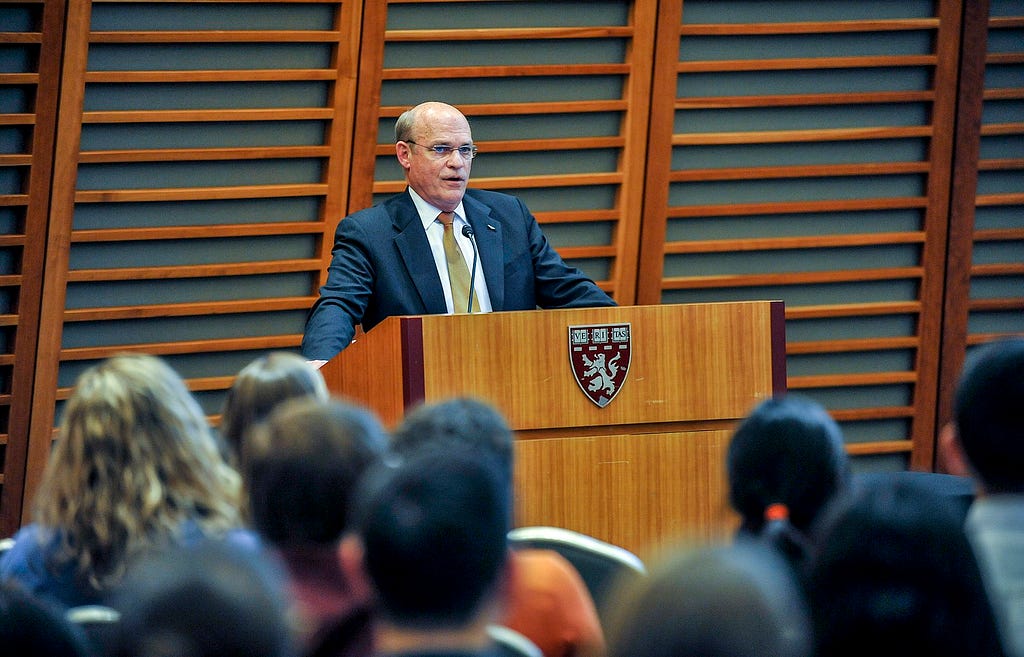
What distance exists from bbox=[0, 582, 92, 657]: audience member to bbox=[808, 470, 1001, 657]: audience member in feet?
2.24

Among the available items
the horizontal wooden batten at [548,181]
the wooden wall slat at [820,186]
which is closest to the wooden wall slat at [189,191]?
the horizontal wooden batten at [548,181]

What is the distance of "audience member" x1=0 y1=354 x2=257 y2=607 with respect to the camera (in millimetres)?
1774

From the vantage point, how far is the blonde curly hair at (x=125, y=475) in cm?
177

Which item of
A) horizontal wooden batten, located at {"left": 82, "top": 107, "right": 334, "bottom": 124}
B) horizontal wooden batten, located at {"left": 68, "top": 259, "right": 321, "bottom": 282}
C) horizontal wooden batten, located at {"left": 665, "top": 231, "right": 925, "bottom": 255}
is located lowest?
horizontal wooden batten, located at {"left": 68, "top": 259, "right": 321, "bottom": 282}

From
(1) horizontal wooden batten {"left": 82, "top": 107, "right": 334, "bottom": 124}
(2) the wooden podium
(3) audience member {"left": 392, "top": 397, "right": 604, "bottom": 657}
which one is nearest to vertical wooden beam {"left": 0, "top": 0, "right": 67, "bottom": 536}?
(1) horizontal wooden batten {"left": 82, "top": 107, "right": 334, "bottom": 124}

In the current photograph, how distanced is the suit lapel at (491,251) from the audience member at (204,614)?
2.90 metres

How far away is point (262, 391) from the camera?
81.1 inches

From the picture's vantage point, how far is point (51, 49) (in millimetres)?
4281

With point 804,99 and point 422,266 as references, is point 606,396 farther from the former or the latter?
point 804,99

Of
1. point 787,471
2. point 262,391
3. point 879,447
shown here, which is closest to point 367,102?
point 879,447

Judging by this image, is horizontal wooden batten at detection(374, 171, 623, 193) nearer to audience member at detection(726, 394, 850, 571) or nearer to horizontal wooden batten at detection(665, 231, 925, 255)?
horizontal wooden batten at detection(665, 231, 925, 255)

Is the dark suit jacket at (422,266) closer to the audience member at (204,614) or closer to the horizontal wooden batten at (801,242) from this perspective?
the horizontal wooden batten at (801,242)

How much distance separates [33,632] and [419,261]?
2.79 meters

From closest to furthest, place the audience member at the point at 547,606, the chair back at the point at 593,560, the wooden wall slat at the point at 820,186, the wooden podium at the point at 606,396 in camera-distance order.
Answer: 1. the audience member at the point at 547,606
2. the chair back at the point at 593,560
3. the wooden podium at the point at 606,396
4. the wooden wall slat at the point at 820,186
